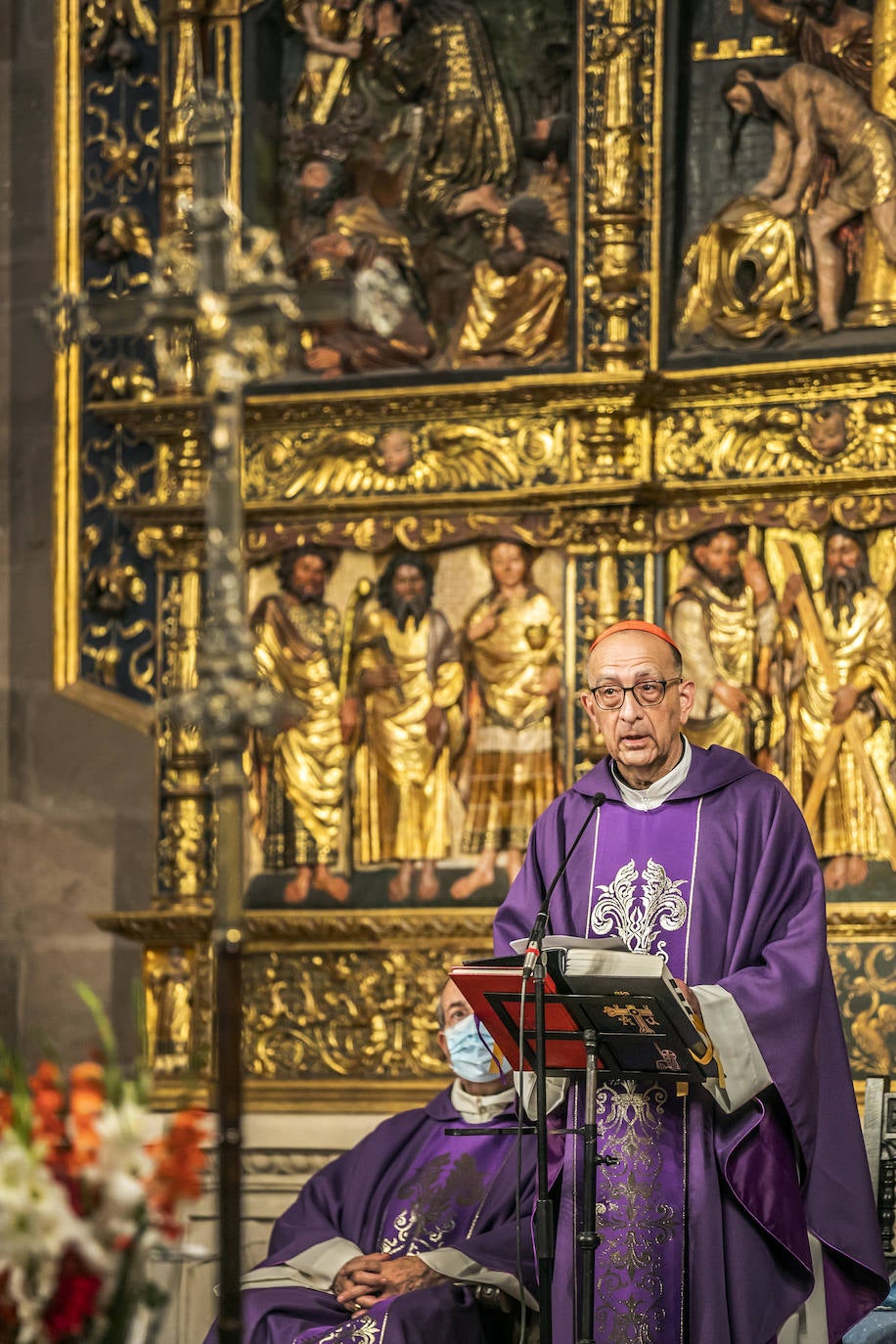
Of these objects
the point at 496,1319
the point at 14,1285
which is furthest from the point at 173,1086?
the point at 14,1285

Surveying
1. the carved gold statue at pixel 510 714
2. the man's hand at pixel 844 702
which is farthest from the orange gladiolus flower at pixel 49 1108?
the man's hand at pixel 844 702

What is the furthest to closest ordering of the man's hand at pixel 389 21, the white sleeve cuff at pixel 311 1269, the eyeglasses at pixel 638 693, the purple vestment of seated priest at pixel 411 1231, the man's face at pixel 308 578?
the man's hand at pixel 389 21, the man's face at pixel 308 578, the white sleeve cuff at pixel 311 1269, the purple vestment of seated priest at pixel 411 1231, the eyeglasses at pixel 638 693

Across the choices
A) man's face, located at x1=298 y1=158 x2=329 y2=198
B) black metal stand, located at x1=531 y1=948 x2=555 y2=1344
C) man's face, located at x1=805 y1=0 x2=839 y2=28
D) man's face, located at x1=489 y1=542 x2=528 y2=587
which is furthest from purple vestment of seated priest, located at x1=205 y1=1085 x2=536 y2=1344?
man's face, located at x1=805 y1=0 x2=839 y2=28

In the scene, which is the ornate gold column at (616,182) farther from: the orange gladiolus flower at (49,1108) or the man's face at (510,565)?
the orange gladiolus flower at (49,1108)

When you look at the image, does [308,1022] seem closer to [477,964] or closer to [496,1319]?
[496,1319]

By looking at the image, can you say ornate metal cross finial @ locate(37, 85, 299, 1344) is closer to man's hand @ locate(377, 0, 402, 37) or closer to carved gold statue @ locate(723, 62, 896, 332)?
carved gold statue @ locate(723, 62, 896, 332)

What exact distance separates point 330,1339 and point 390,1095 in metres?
2.29

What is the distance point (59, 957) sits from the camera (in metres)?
9.33

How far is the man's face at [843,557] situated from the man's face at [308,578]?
2138 millimetres

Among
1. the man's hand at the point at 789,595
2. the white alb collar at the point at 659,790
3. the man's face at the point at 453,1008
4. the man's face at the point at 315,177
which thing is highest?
the man's face at the point at 315,177

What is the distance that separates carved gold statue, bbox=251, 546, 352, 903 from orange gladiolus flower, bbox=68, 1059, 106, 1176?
520cm

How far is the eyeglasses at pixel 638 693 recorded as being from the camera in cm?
558

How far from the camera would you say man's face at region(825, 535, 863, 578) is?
8.23 m

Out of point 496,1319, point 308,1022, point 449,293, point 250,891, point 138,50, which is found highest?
point 138,50
